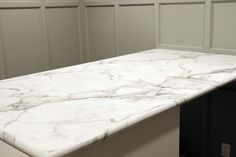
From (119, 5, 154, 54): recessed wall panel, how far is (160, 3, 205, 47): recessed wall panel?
10cm

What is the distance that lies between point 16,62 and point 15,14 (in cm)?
34

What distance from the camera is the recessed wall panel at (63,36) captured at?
243 centimetres

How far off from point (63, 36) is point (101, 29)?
1.04ft

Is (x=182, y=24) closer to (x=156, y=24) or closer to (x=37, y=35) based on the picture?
(x=156, y=24)

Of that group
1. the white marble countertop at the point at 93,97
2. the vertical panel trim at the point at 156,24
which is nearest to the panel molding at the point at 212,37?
the white marble countertop at the point at 93,97

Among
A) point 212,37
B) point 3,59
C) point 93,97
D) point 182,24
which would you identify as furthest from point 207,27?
point 3,59

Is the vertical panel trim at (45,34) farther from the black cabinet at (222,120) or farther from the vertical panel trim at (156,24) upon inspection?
the black cabinet at (222,120)

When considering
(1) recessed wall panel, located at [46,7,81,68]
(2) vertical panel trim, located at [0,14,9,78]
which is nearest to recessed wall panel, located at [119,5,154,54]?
(1) recessed wall panel, located at [46,7,81,68]

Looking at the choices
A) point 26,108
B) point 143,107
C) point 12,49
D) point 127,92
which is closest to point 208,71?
point 127,92

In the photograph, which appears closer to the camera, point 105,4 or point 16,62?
point 16,62

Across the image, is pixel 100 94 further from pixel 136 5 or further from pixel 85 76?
pixel 136 5

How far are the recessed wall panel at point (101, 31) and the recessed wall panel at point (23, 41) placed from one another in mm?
445

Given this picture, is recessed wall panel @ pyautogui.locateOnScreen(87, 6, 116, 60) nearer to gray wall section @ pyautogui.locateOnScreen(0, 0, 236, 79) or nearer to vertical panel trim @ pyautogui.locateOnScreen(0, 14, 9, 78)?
gray wall section @ pyautogui.locateOnScreen(0, 0, 236, 79)

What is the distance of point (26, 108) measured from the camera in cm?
100
